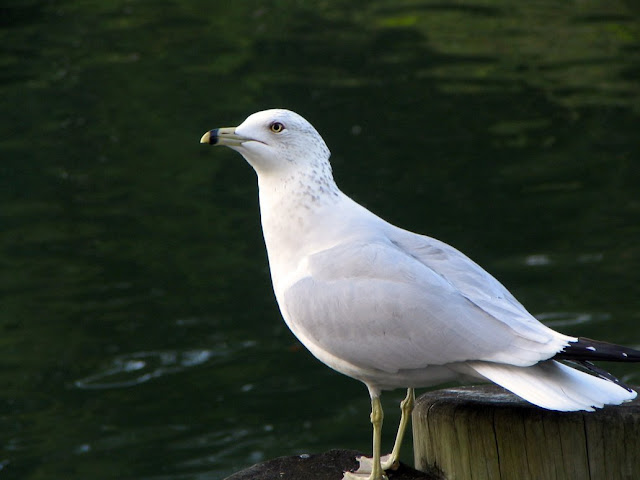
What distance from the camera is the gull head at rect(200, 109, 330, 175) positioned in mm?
4105

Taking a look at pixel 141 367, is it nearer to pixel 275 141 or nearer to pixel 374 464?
pixel 275 141

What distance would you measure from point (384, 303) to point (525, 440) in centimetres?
67

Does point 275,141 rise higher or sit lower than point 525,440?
higher

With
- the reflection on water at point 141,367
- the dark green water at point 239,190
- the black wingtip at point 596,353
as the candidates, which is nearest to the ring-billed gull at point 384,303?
the black wingtip at point 596,353

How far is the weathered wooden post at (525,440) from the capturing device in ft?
10.7

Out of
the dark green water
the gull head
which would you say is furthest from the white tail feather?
the dark green water

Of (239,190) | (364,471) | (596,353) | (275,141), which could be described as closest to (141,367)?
(239,190)

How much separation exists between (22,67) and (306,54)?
409 cm

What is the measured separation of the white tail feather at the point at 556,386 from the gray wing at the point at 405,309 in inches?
2.0

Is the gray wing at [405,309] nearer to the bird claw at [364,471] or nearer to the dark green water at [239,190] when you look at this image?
the bird claw at [364,471]

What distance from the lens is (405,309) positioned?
3650 mm

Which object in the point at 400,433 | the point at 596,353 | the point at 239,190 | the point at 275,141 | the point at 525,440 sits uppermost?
the point at 275,141

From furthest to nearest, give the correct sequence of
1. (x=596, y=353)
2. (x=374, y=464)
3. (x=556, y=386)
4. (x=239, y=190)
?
(x=239, y=190)
(x=374, y=464)
(x=556, y=386)
(x=596, y=353)

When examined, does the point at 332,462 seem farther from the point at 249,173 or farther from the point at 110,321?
the point at 249,173
